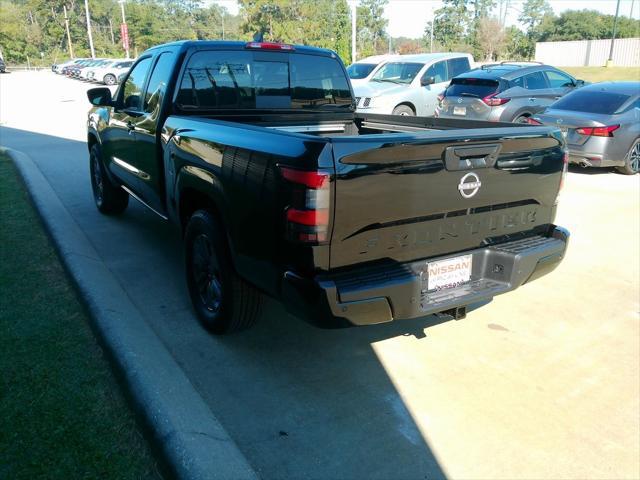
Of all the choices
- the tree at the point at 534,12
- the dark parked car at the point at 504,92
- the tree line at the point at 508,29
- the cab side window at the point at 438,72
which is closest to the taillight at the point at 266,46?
the dark parked car at the point at 504,92

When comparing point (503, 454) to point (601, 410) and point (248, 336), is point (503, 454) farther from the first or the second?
point (248, 336)

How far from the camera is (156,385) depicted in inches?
124

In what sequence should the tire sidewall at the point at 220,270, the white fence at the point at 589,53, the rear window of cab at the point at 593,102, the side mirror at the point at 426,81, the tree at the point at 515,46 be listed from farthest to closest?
1. the tree at the point at 515,46
2. the white fence at the point at 589,53
3. the side mirror at the point at 426,81
4. the rear window of cab at the point at 593,102
5. the tire sidewall at the point at 220,270

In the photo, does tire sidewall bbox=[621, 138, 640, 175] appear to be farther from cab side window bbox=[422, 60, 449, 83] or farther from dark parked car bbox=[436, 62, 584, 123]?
cab side window bbox=[422, 60, 449, 83]

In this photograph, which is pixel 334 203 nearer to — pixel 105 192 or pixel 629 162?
pixel 105 192

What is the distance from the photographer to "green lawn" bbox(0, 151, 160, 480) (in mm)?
2609

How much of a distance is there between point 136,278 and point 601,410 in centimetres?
371

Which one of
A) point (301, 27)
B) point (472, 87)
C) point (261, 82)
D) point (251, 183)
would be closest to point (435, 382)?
point (251, 183)

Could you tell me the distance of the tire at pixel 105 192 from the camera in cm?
673

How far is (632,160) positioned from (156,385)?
9.30 meters

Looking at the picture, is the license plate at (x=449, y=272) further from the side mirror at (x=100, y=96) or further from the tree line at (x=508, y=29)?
the tree line at (x=508, y=29)

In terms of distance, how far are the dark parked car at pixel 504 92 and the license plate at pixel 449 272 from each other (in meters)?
9.42

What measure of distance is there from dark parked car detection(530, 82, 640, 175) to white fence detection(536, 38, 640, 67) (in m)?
48.6

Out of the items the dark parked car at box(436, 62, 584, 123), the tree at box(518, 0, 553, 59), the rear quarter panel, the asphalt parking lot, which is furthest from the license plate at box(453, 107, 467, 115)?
the tree at box(518, 0, 553, 59)
